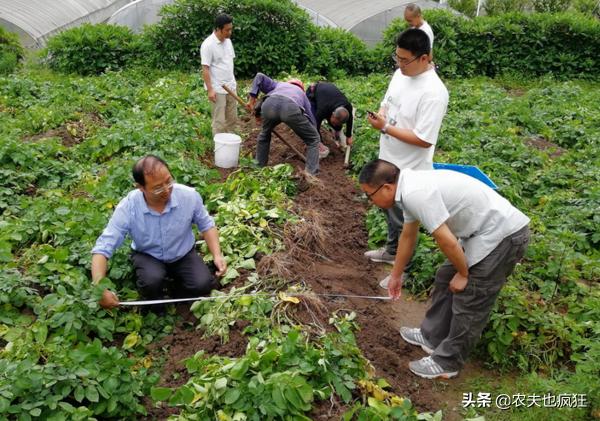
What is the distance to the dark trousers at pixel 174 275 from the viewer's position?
13.4 ft

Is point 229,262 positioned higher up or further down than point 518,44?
further down

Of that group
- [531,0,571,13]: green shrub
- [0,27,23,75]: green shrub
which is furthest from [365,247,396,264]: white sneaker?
[531,0,571,13]: green shrub

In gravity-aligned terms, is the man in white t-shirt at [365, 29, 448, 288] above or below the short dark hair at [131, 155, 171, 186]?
above

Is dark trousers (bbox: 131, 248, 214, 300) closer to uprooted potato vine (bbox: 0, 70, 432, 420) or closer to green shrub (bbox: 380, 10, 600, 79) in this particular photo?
uprooted potato vine (bbox: 0, 70, 432, 420)

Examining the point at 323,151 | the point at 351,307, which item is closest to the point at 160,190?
the point at 351,307

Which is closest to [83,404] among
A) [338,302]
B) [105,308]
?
[105,308]

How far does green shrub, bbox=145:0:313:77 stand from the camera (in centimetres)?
1148

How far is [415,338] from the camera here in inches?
164

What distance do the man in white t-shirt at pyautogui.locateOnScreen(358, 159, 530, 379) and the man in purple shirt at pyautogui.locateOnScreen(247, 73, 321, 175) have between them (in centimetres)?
262

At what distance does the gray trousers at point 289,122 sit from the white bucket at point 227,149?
345 mm

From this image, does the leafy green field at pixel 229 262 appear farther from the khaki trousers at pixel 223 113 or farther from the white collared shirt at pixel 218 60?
the white collared shirt at pixel 218 60

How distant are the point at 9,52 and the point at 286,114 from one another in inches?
343

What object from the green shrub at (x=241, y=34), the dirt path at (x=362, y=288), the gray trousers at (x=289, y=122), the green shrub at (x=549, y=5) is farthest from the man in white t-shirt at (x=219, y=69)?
the green shrub at (x=549, y=5)

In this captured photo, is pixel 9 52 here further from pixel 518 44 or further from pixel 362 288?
pixel 518 44
